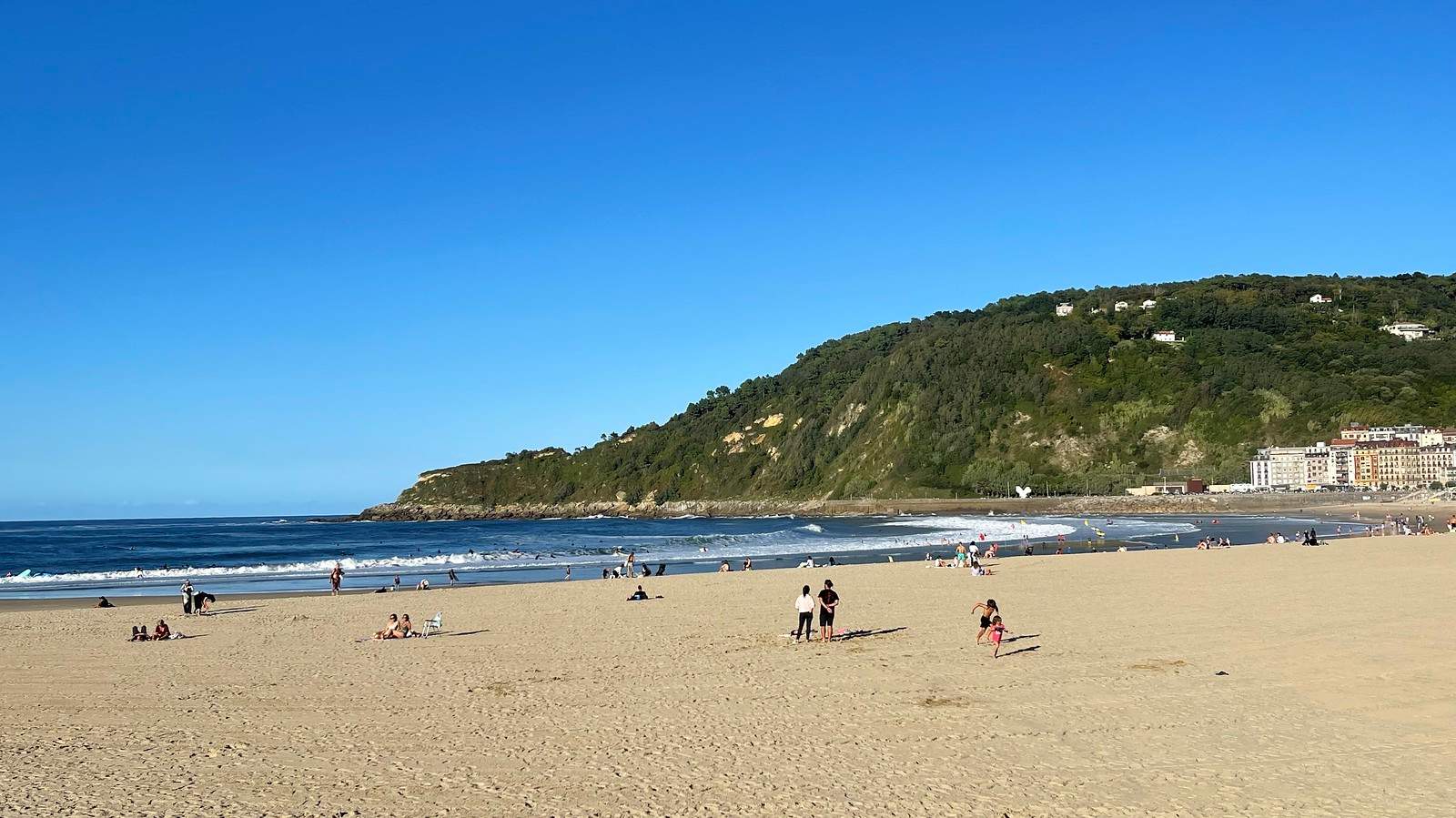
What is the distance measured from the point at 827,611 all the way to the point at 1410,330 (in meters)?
171

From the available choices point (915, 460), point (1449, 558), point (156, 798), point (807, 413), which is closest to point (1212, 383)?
point (915, 460)

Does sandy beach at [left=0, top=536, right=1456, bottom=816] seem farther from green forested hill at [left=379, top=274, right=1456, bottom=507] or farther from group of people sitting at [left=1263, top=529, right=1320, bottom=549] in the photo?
green forested hill at [left=379, top=274, right=1456, bottom=507]

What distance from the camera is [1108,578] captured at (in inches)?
1199

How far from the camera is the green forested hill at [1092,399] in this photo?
130m

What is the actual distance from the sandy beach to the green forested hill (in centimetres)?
11491

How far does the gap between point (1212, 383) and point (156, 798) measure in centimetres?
14407

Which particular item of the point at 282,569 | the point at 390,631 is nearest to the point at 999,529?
the point at 282,569

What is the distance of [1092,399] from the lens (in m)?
140

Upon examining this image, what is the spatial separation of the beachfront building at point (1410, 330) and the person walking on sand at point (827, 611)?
16445cm

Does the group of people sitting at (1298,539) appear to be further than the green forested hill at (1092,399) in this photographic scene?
No

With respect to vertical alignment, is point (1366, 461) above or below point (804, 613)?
above

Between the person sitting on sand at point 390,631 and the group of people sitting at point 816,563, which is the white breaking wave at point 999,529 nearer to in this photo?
the group of people sitting at point 816,563

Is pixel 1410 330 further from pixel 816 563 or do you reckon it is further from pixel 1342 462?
pixel 816 563

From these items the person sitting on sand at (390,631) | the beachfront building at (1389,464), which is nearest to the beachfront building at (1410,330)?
the beachfront building at (1389,464)
